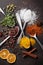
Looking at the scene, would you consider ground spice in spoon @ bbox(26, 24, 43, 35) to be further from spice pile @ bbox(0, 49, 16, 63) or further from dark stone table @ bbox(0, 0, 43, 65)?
spice pile @ bbox(0, 49, 16, 63)

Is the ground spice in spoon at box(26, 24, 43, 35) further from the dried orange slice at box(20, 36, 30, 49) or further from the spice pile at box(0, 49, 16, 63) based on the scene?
the spice pile at box(0, 49, 16, 63)

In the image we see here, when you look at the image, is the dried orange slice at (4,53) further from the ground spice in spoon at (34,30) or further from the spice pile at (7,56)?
the ground spice in spoon at (34,30)

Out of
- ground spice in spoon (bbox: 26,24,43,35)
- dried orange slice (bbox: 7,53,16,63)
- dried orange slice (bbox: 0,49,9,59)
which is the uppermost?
ground spice in spoon (bbox: 26,24,43,35)

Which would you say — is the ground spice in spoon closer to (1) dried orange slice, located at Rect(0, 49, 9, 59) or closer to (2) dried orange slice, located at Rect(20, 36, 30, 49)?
A: (2) dried orange slice, located at Rect(20, 36, 30, 49)

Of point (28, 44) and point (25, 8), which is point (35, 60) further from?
point (25, 8)

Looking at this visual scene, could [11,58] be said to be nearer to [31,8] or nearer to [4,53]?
[4,53]

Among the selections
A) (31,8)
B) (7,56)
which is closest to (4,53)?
(7,56)

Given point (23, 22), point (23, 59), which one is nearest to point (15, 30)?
point (23, 22)

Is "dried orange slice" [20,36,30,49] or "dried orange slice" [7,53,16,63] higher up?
"dried orange slice" [20,36,30,49]

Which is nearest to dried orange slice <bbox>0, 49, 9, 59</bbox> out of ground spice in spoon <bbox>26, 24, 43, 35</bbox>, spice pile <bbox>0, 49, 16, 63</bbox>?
spice pile <bbox>0, 49, 16, 63</bbox>

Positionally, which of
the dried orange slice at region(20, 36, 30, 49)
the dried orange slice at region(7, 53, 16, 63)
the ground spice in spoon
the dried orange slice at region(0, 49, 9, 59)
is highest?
the ground spice in spoon

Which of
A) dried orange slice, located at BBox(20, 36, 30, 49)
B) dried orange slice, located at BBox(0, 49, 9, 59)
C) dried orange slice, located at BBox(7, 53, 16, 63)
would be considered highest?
dried orange slice, located at BBox(20, 36, 30, 49)
